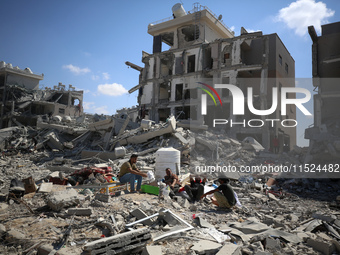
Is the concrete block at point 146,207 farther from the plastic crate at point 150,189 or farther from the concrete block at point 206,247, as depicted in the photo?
the concrete block at point 206,247

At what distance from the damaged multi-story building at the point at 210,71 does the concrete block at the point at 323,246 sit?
14.8 meters

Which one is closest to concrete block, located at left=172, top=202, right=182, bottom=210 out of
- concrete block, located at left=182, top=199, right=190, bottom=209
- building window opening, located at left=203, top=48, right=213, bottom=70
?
concrete block, located at left=182, top=199, right=190, bottom=209

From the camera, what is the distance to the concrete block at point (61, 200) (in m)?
4.44

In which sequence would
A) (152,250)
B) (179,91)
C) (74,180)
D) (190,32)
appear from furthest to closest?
(190,32)
(179,91)
(74,180)
(152,250)

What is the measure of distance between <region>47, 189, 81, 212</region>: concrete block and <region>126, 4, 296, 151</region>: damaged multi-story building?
47.6ft

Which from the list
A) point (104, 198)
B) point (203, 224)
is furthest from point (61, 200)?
point (203, 224)

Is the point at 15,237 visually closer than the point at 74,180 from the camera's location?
Yes

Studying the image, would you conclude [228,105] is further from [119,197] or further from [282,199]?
[119,197]

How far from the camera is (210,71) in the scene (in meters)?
24.8

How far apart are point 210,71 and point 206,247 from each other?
2295 cm

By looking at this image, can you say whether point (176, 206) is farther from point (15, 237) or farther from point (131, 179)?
point (15, 237)

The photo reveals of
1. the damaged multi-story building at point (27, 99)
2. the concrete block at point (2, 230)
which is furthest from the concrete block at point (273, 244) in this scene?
the damaged multi-story building at point (27, 99)

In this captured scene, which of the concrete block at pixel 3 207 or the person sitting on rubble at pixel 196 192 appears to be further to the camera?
the person sitting on rubble at pixel 196 192

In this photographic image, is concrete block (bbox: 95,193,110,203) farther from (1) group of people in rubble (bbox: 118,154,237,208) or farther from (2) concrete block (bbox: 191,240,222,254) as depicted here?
(2) concrete block (bbox: 191,240,222,254)
